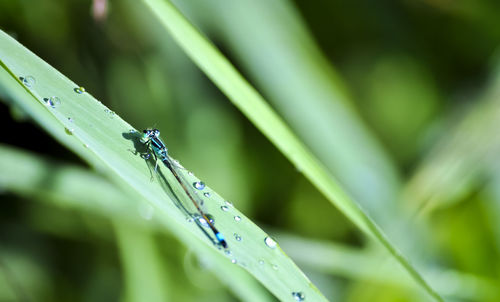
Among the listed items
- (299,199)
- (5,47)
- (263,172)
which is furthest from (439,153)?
(5,47)

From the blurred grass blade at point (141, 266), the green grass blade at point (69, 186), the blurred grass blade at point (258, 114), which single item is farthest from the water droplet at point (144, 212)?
the blurred grass blade at point (258, 114)

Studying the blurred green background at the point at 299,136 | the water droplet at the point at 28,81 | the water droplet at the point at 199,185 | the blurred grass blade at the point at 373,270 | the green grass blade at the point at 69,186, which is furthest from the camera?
the blurred green background at the point at 299,136

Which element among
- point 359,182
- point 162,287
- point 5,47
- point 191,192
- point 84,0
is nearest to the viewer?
point 5,47

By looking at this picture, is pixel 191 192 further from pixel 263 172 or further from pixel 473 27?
pixel 473 27

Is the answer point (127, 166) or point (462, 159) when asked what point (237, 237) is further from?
point (462, 159)

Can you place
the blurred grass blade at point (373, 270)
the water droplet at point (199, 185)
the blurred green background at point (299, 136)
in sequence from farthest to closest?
the blurred green background at point (299, 136) → the blurred grass blade at point (373, 270) → the water droplet at point (199, 185)

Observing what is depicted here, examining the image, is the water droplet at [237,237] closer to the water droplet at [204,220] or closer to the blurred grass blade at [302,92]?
the water droplet at [204,220]

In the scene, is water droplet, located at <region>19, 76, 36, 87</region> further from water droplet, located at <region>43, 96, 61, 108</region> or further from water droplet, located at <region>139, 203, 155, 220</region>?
water droplet, located at <region>139, 203, 155, 220</region>
